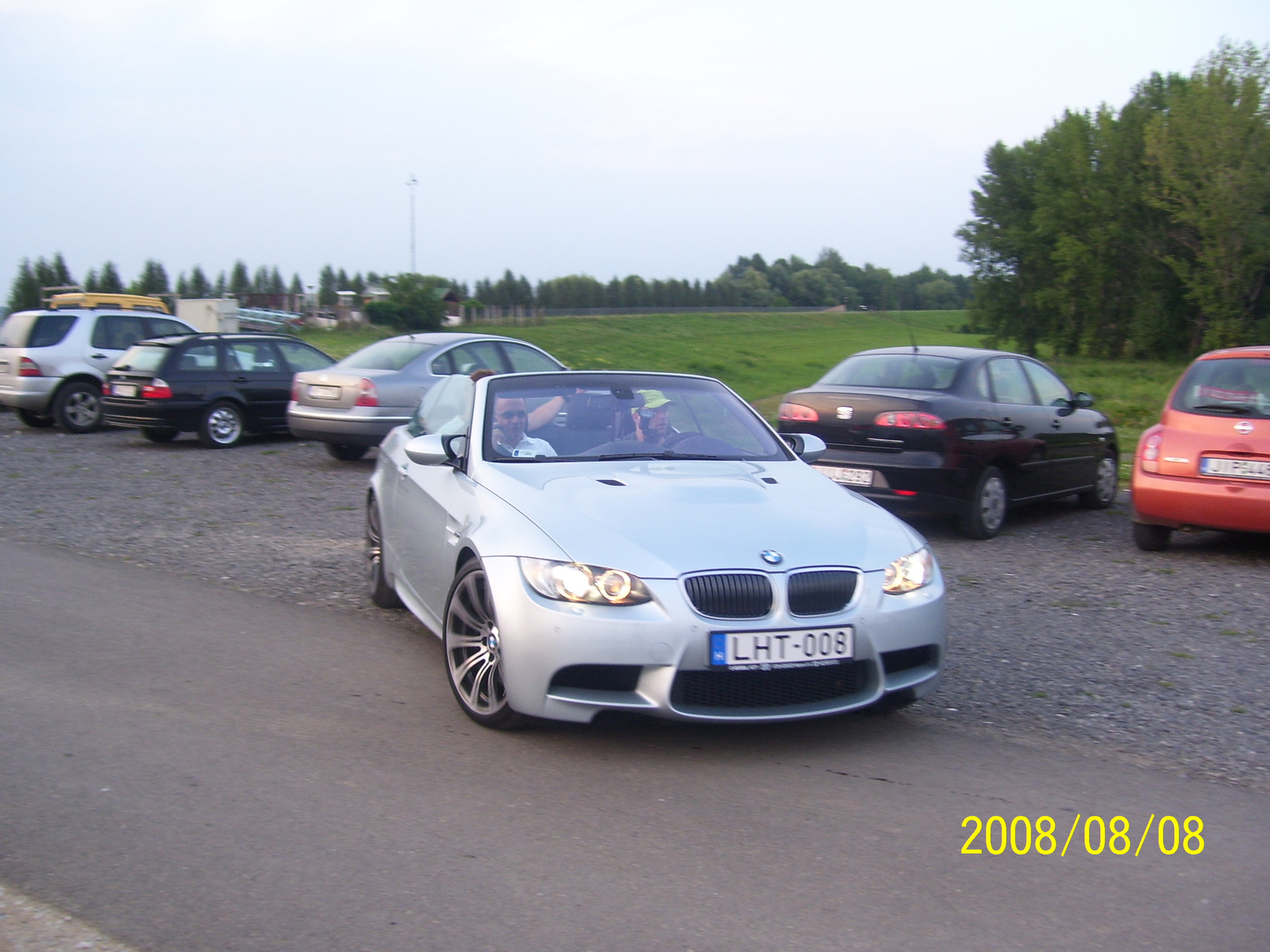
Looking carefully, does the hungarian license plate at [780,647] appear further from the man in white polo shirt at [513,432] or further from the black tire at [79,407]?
the black tire at [79,407]

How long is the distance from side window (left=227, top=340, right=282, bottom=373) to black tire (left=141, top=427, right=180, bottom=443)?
1.20m

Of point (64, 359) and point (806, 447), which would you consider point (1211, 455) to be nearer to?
point (806, 447)

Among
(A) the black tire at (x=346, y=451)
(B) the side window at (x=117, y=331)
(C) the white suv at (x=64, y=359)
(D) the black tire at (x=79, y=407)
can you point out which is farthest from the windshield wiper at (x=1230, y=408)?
(D) the black tire at (x=79, y=407)

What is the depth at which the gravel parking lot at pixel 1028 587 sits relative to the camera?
4918 mm

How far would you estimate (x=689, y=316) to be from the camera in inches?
3826

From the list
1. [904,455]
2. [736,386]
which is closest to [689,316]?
[736,386]

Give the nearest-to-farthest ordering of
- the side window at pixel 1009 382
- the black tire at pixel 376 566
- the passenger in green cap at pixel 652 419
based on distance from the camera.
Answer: the passenger in green cap at pixel 652 419, the black tire at pixel 376 566, the side window at pixel 1009 382

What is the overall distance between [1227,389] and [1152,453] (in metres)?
0.67

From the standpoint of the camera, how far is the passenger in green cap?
18.7ft

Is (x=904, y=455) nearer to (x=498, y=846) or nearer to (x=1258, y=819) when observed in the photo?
(x=1258, y=819)

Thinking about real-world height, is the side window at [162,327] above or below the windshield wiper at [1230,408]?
above

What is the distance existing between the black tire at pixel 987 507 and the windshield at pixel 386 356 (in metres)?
7.32

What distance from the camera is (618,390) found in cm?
595
